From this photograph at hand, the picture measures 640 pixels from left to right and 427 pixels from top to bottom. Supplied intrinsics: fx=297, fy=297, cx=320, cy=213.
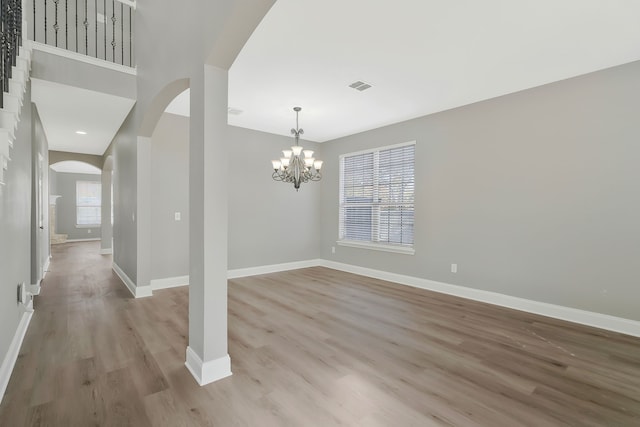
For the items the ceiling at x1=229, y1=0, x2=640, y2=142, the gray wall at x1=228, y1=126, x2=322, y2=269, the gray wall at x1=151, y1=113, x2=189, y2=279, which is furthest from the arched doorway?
the ceiling at x1=229, y1=0, x2=640, y2=142

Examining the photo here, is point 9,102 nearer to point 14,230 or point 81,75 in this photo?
point 14,230

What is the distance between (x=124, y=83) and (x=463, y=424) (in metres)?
4.95

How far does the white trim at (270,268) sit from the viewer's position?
5.36 meters

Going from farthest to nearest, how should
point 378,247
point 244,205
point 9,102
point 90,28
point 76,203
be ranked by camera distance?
point 76,203 < point 244,205 < point 378,247 < point 90,28 < point 9,102

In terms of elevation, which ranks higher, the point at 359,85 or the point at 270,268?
the point at 359,85

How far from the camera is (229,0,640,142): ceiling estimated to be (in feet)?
7.42

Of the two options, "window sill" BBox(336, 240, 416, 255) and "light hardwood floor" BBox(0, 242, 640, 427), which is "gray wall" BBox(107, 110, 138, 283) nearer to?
"light hardwood floor" BBox(0, 242, 640, 427)

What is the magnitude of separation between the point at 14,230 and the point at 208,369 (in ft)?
6.91

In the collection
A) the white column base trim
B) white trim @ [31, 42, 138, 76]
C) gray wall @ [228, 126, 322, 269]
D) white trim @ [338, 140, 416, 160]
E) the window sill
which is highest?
white trim @ [31, 42, 138, 76]

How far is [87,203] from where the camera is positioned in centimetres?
1177

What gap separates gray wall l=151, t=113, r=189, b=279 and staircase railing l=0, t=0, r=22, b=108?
196 cm

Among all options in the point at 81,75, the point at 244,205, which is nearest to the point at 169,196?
the point at 244,205

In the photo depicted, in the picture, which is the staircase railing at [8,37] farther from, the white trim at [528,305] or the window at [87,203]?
the window at [87,203]

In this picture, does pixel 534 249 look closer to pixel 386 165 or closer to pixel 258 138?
pixel 386 165
